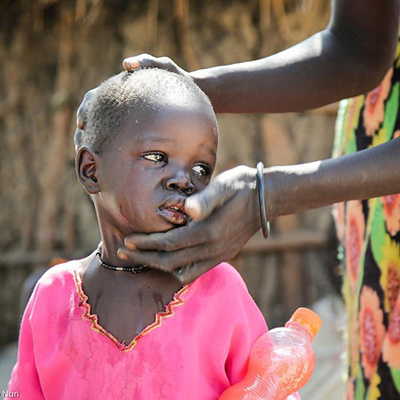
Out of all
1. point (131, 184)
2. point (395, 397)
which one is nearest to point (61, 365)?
point (131, 184)

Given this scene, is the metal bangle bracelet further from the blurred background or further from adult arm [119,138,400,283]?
the blurred background

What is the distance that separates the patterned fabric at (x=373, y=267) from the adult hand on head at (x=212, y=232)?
0.71 m

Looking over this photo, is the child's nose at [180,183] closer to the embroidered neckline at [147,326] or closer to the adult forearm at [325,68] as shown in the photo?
the embroidered neckline at [147,326]

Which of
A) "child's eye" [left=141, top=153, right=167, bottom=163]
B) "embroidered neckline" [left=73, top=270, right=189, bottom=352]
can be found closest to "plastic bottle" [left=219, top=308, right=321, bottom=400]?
"embroidered neckline" [left=73, top=270, right=189, bottom=352]

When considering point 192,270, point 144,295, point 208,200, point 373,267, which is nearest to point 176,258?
point 192,270

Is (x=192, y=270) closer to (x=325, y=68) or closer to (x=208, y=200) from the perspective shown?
(x=208, y=200)

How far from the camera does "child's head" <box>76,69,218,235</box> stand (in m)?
1.77

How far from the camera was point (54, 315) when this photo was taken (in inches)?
76.8

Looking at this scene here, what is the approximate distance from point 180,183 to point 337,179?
38 centimetres

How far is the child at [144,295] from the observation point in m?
1.78

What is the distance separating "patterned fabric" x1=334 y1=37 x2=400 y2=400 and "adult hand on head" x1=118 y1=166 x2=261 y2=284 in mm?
710

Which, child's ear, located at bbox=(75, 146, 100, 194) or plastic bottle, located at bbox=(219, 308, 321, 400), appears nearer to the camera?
plastic bottle, located at bbox=(219, 308, 321, 400)

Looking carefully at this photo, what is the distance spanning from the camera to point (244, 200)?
1.67 m

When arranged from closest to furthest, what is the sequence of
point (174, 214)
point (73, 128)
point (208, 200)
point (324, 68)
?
point (208, 200)
point (174, 214)
point (324, 68)
point (73, 128)
